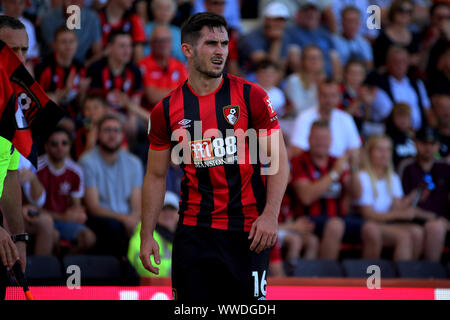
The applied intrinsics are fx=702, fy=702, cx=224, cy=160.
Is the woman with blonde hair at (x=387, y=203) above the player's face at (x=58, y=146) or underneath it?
underneath

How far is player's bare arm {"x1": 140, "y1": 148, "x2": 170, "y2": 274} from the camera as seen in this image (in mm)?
4098

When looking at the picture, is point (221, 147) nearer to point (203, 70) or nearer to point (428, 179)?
point (203, 70)

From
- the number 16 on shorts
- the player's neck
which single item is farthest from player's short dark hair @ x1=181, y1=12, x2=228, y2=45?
the number 16 on shorts

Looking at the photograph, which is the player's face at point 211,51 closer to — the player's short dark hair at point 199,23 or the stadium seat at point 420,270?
the player's short dark hair at point 199,23

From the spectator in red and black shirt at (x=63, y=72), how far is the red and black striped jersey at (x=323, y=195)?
2.56 meters

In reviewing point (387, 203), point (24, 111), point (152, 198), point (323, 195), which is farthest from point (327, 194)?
point (24, 111)

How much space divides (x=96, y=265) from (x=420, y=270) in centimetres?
343

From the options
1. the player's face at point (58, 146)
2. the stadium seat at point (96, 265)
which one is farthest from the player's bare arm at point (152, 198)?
the player's face at point (58, 146)

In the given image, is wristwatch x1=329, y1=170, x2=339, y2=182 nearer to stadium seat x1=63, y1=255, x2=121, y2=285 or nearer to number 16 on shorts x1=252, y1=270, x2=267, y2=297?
stadium seat x1=63, y1=255, x2=121, y2=285

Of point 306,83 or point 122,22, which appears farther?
point 306,83

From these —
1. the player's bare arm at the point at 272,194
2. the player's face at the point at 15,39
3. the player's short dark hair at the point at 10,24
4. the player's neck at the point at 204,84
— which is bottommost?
the player's bare arm at the point at 272,194

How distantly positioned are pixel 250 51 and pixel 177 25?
108 cm

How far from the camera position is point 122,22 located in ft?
29.1

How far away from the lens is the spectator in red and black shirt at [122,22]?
8766mm
